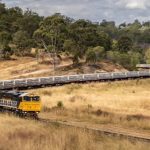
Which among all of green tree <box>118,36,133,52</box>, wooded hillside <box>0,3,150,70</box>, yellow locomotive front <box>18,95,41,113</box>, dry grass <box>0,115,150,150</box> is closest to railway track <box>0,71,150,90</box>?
wooded hillside <box>0,3,150,70</box>

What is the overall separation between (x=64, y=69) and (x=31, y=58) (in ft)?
37.7

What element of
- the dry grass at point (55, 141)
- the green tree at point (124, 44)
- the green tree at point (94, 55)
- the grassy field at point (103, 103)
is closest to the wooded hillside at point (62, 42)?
the green tree at point (94, 55)

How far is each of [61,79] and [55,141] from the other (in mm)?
46653

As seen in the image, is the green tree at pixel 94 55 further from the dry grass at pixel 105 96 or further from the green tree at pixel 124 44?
the green tree at pixel 124 44

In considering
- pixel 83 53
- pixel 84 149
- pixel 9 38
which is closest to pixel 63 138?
pixel 84 149

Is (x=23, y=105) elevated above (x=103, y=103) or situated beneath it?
elevated above

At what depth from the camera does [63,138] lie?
22.1 metres

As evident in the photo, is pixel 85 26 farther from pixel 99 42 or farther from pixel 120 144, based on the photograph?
pixel 120 144

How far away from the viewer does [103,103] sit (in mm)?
52500

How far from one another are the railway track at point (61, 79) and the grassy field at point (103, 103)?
4.24 ft

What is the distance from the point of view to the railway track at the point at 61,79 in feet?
195

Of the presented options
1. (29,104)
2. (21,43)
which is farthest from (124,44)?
(29,104)

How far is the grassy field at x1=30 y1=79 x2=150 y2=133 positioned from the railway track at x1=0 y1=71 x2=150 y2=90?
1292 millimetres

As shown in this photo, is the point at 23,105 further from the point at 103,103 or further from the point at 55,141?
the point at 55,141
